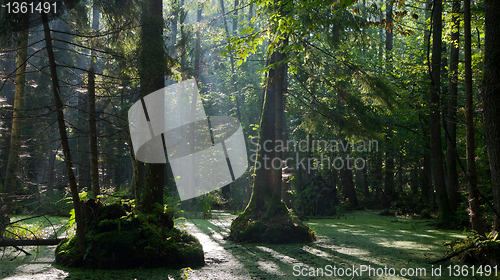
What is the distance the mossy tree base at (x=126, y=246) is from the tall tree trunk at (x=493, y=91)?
14.3 feet

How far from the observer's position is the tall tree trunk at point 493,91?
4625mm

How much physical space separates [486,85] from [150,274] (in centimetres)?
527

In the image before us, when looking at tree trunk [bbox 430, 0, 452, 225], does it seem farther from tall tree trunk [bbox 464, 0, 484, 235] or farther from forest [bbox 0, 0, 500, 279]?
tall tree trunk [bbox 464, 0, 484, 235]

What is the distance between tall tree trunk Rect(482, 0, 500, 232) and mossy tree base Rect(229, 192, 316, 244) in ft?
11.6

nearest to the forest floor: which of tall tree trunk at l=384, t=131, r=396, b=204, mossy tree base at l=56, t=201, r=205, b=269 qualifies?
mossy tree base at l=56, t=201, r=205, b=269

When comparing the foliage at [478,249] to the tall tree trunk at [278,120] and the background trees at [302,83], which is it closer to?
the background trees at [302,83]

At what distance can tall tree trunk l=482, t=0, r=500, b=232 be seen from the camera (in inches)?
182

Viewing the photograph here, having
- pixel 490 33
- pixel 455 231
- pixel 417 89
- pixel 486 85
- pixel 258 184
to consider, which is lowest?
pixel 455 231

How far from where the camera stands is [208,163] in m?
19.0

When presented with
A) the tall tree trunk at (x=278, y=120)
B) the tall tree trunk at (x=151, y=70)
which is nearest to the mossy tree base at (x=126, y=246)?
the tall tree trunk at (x=151, y=70)

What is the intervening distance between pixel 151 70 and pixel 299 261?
3.98 meters

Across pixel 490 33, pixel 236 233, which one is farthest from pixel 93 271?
pixel 490 33

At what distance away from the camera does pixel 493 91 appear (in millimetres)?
4648

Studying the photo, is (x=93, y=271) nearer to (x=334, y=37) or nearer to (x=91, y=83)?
(x=91, y=83)
